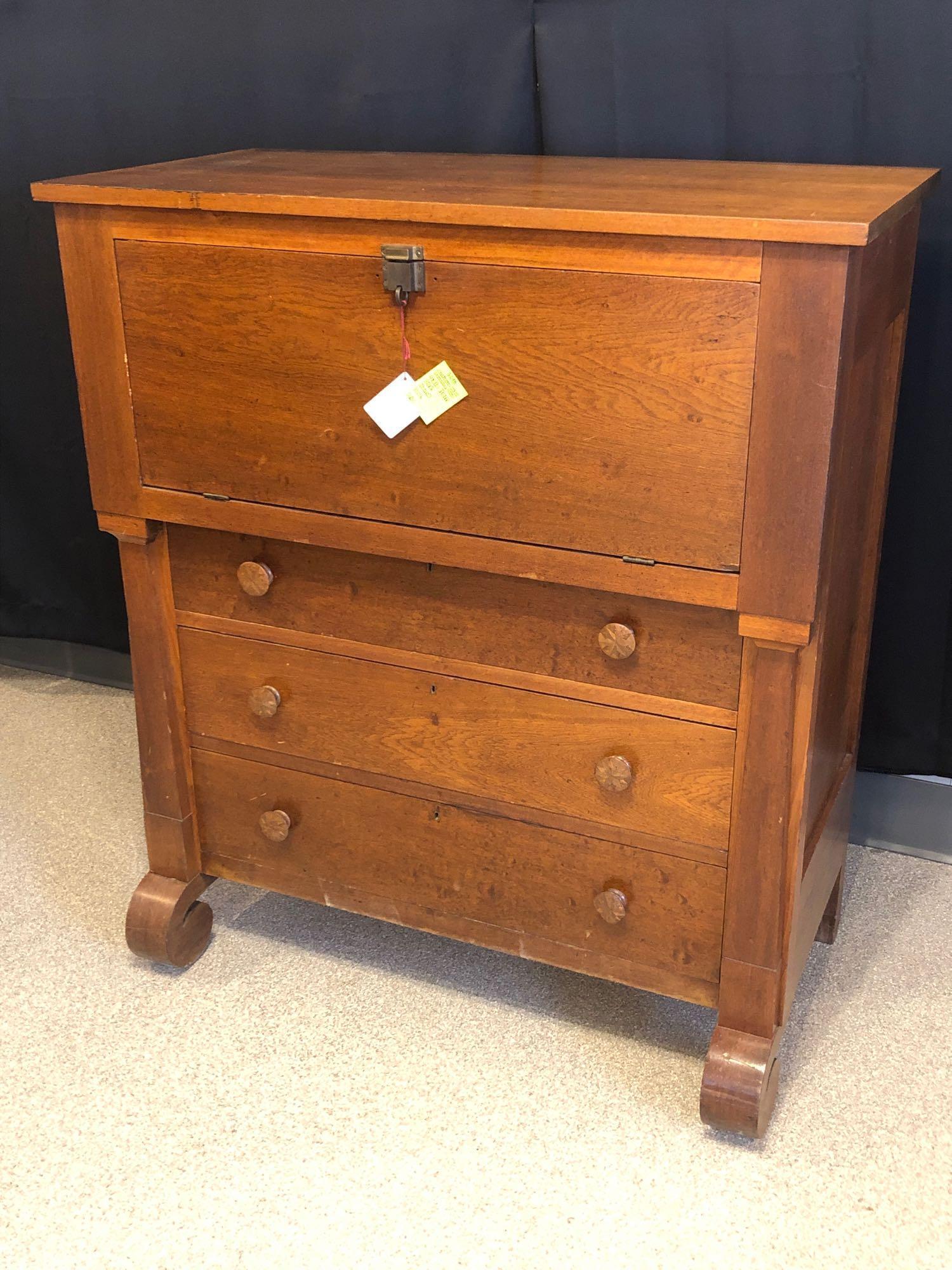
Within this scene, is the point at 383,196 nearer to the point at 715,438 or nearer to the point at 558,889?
the point at 715,438

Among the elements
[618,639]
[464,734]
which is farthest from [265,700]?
[618,639]

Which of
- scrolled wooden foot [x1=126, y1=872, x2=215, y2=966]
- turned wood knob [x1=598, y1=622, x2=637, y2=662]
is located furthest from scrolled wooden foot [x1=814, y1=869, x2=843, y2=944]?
scrolled wooden foot [x1=126, y1=872, x2=215, y2=966]

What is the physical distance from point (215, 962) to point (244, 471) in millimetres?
739

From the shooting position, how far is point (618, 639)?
1.37m

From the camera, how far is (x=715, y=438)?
1232 millimetres

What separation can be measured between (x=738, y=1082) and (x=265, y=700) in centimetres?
72

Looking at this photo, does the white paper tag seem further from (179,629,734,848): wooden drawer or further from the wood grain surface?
(179,629,734,848): wooden drawer

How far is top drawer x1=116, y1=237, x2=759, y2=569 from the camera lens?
1229 mm

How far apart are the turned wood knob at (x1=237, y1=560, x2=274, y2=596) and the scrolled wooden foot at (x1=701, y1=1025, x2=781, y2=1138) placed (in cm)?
75

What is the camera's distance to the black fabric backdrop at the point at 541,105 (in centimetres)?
165

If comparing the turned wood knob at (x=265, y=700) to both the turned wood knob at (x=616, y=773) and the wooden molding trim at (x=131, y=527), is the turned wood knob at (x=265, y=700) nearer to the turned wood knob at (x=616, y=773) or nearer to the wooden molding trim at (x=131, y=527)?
the wooden molding trim at (x=131, y=527)

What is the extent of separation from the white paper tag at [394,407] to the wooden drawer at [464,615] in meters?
0.19

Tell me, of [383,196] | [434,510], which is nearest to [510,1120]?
[434,510]

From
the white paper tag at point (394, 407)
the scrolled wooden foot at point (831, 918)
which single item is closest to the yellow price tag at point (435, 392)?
the white paper tag at point (394, 407)
